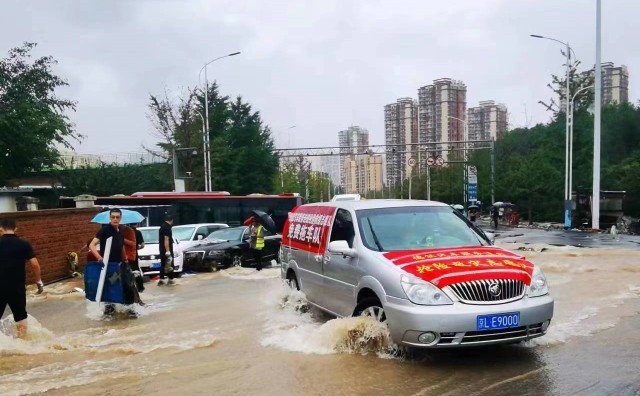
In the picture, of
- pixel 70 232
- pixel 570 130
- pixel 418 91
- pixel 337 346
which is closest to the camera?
pixel 337 346

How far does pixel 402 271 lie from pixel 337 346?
4.08 feet

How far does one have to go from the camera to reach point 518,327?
5.76 metres

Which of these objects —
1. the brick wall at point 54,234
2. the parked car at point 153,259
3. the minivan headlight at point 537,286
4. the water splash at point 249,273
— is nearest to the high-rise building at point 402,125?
the water splash at point 249,273

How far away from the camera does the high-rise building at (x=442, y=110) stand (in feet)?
244

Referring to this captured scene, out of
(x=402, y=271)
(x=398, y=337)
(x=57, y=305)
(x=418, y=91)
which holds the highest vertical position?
(x=418, y=91)

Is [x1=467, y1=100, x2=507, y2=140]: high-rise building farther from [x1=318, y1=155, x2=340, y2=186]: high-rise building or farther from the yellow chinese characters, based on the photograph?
the yellow chinese characters

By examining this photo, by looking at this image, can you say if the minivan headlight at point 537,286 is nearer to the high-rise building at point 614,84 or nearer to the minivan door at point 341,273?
the minivan door at point 341,273

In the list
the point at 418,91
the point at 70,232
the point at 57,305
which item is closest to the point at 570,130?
the point at 70,232

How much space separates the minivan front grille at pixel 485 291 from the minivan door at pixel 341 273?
4.31ft

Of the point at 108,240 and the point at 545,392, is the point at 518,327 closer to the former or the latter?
the point at 545,392

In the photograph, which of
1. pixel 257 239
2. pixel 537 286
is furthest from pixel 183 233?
pixel 537 286

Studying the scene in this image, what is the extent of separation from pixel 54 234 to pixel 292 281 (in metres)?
8.94

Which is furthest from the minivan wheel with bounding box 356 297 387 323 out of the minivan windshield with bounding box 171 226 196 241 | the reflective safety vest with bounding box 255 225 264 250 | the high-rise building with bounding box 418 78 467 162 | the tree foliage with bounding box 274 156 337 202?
the high-rise building with bounding box 418 78 467 162

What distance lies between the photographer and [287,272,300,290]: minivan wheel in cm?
901
